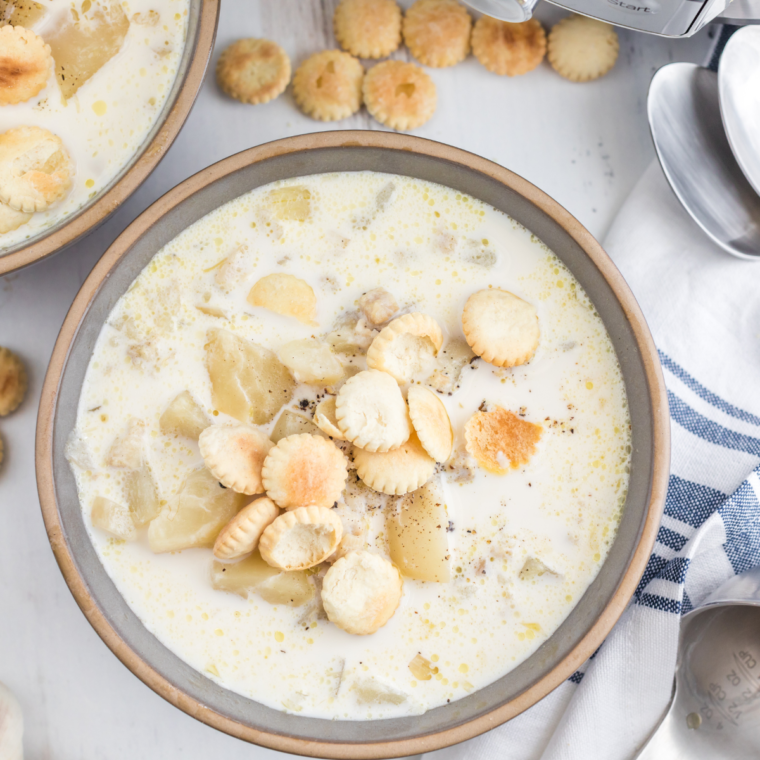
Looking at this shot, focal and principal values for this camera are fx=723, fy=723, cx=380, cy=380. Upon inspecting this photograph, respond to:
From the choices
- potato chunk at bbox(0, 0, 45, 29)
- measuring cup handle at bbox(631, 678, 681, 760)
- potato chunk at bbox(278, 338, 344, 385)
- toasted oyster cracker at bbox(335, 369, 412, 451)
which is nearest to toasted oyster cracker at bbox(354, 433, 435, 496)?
toasted oyster cracker at bbox(335, 369, 412, 451)

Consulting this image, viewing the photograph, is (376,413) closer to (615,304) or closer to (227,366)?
(227,366)

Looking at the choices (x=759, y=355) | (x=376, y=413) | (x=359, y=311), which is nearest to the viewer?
(x=376, y=413)

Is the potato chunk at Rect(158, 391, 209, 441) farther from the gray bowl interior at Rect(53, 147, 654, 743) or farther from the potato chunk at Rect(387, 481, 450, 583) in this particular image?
the potato chunk at Rect(387, 481, 450, 583)

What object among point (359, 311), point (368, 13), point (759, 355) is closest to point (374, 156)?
point (359, 311)

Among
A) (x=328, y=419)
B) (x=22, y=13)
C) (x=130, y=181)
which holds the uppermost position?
(x=22, y=13)

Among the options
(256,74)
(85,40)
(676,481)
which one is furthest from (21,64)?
(676,481)

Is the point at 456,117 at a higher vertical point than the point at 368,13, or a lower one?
lower

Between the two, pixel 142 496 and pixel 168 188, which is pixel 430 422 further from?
pixel 168 188
